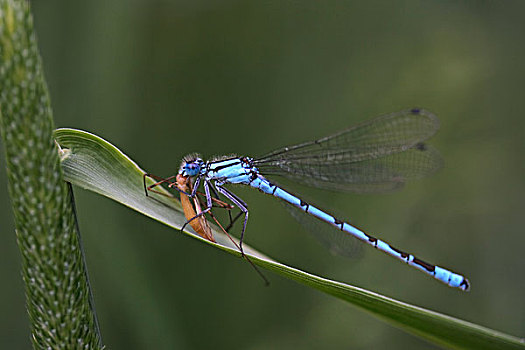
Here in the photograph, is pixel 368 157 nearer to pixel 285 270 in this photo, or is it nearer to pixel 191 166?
pixel 191 166

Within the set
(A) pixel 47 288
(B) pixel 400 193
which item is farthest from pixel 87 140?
(B) pixel 400 193

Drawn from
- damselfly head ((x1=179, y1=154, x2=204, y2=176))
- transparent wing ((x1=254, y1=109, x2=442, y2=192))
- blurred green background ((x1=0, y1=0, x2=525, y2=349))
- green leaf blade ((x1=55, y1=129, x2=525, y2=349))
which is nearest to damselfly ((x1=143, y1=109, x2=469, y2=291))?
transparent wing ((x1=254, y1=109, x2=442, y2=192))

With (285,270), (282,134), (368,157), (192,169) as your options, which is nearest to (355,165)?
(368,157)

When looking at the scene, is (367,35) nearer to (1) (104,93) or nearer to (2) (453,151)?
(2) (453,151)

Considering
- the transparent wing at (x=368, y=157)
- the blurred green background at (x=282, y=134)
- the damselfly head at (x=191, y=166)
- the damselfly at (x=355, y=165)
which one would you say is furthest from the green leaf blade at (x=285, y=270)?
the transparent wing at (x=368, y=157)

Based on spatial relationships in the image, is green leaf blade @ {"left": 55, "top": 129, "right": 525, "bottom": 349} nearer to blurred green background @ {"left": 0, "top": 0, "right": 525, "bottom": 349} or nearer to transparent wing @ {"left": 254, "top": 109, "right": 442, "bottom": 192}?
blurred green background @ {"left": 0, "top": 0, "right": 525, "bottom": 349}

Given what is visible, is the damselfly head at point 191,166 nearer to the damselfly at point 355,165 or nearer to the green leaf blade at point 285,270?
the damselfly at point 355,165
